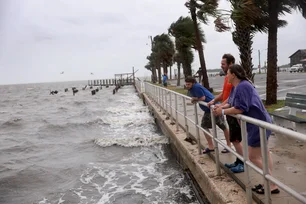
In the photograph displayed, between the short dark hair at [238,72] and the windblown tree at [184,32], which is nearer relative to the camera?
the short dark hair at [238,72]

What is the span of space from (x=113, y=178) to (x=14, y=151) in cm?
595

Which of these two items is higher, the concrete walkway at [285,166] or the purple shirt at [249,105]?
the purple shirt at [249,105]

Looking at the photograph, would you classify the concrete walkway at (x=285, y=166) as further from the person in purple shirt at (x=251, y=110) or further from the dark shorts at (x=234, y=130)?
the dark shorts at (x=234, y=130)

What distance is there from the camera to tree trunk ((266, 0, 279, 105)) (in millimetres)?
10539

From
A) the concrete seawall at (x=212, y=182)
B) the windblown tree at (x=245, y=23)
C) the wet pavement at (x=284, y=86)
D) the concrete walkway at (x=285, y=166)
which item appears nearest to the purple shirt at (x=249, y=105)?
the concrete walkway at (x=285, y=166)

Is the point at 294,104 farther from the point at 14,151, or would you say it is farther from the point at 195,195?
the point at 14,151

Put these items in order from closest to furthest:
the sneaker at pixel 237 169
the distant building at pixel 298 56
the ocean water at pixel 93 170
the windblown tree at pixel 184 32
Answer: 1. the sneaker at pixel 237 169
2. the ocean water at pixel 93 170
3. the windblown tree at pixel 184 32
4. the distant building at pixel 298 56

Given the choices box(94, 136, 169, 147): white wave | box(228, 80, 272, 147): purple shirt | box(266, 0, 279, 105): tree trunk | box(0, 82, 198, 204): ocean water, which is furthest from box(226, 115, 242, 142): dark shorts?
box(266, 0, 279, 105): tree trunk

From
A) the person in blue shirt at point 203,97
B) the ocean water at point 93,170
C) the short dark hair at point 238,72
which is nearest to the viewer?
the short dark hair at point 238,72

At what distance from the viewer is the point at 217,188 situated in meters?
3.88

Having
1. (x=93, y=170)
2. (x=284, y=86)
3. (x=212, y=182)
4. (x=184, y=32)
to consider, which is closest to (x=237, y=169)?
(x=212, y=182)

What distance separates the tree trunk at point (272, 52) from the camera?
34.6 ft

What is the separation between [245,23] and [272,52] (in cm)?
181

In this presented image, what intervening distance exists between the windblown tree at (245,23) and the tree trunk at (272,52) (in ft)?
1.31
